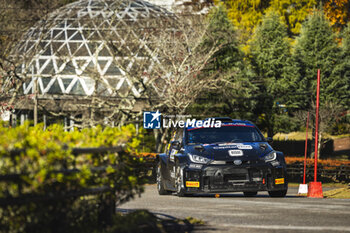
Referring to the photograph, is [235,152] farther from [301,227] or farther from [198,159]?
[301,227]

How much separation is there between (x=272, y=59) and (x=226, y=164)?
1836 inches

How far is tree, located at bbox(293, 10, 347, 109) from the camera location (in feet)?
196

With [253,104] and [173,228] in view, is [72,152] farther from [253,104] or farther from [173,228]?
[253,104]

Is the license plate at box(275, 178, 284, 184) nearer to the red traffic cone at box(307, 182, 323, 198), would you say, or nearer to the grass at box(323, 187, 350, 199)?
the red traffic cone at box(307, 182, 323, 198)

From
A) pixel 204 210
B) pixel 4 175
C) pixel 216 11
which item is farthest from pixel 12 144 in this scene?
pixel 216 11

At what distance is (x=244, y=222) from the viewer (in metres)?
10.4

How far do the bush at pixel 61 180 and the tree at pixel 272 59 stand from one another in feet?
164

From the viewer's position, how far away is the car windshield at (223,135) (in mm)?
15469

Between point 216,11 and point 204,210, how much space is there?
43387mm

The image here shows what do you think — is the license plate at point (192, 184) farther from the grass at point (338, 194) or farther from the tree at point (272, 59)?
the tree at point (272, 59)

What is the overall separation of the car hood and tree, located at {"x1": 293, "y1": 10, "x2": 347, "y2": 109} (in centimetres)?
4508

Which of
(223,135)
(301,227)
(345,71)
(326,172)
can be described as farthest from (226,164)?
(345,71)

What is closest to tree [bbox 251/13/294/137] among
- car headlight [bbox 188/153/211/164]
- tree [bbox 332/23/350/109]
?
tree [bbox 332/23/350/109]

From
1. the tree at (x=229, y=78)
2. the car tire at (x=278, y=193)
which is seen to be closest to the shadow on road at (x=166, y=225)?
the car tire at (x=278, y=193)
